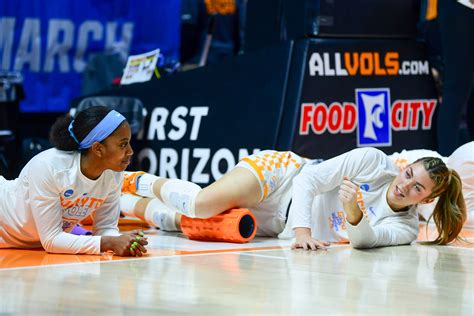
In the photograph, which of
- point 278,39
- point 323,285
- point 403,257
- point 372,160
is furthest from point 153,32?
point 323,285

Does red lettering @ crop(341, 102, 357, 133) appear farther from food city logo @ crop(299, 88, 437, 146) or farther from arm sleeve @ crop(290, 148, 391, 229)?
arm sleeve @ crop(290, 148, 391, 229)

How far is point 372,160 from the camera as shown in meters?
4.68

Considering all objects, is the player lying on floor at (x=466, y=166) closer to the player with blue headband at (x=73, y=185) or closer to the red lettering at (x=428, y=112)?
the red lettering at (x=428, y=112)

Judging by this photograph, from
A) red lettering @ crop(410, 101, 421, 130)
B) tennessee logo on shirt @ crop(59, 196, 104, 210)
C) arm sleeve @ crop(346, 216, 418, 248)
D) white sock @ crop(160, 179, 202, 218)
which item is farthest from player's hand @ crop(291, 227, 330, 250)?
red lettering @ crop(410, 101, 421, 130)

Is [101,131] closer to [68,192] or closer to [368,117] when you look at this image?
[68,192]

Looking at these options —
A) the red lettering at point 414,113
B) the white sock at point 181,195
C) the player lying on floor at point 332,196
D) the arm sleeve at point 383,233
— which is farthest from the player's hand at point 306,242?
the red lettering at point 414,113

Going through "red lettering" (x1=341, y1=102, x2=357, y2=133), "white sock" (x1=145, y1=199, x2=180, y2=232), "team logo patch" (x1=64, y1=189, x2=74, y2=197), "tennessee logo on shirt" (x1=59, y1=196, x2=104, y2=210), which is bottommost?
"white sock" (x1=145, y1=199, x2=180, y2=232)

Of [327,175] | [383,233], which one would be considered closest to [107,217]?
[327,175]

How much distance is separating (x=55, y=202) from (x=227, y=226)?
1.05 meters

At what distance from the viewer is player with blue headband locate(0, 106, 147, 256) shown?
13.1ft

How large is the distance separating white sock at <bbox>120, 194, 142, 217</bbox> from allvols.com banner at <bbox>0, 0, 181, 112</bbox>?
302 centimetres

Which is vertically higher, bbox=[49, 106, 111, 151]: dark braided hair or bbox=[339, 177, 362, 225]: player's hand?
bbox=[49, 106, 111, 151]: dark braided hair

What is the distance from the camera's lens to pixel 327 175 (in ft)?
15.0

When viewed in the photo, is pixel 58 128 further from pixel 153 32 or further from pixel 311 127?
pixel 153 32
